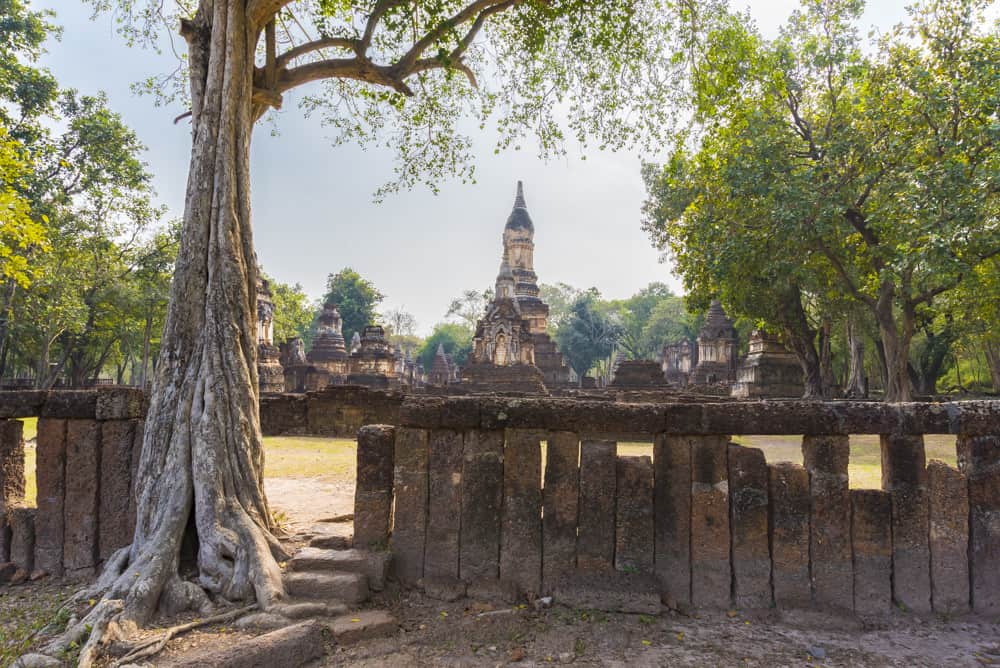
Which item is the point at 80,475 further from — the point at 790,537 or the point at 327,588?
the point at 790,537

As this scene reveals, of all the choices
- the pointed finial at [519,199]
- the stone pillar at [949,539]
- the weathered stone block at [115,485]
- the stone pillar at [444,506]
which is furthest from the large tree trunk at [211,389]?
the pointed finial at [519,199]

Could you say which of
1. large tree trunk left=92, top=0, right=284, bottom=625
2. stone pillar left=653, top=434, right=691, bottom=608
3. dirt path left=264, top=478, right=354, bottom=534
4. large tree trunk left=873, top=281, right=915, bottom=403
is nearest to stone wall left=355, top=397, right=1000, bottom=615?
stone pillar left=653, top=434, right=691, bottom=608

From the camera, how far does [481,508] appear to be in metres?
4.29

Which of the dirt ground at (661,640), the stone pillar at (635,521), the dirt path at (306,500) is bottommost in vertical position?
the dirt ground at (661,640)

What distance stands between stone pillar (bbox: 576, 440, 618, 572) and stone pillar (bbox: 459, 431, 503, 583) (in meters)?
0.63

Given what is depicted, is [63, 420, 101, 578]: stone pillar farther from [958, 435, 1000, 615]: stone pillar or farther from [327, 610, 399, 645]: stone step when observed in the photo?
[958, 435, 1000, 615]: stone pillar

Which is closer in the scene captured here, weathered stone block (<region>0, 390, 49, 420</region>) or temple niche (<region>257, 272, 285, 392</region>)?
weathered stone block (<region>0, 390, 49, 420</region>)

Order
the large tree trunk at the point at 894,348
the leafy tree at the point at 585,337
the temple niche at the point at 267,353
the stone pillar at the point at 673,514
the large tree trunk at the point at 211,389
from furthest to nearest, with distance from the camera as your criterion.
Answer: the leafy tree at the point at 585,337, the temple niche at the point at 267,353, the large tree trunk at the point at 894,348, the stone pillar at the point at 673,514, the large tree trunk at the point at 211,389

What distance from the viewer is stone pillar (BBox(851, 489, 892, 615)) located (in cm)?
396

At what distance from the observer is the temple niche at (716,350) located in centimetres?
2720

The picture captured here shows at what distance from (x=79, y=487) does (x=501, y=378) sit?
811 inches

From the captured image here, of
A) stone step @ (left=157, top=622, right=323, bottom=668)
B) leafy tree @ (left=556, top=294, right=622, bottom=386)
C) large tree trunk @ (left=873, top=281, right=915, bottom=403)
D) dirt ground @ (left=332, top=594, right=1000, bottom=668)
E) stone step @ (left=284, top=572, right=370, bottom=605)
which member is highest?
leafy tree @ (left=556, top=294, right=622, bottom=386)

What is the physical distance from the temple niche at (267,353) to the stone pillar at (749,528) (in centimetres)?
2117

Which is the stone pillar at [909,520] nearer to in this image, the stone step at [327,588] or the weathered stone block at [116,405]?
the stone step at [327,588]
